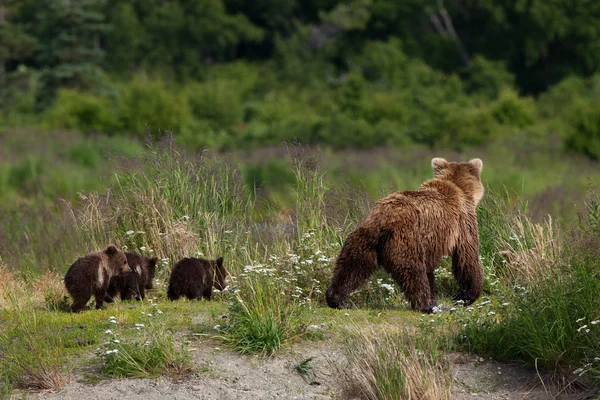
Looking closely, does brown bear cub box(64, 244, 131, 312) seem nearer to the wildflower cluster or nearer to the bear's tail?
the wildflower cluster

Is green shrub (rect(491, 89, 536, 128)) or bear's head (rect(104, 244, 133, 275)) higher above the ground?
bear's head (rect(104, 244, 133, 275))

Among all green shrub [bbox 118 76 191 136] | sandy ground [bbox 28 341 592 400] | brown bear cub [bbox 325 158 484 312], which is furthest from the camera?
green shrub [bbox 118 76 191 136]

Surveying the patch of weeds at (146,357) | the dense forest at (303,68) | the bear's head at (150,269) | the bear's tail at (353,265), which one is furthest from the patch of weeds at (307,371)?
the dense forest at (303,68)

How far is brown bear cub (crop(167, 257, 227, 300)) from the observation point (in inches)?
429

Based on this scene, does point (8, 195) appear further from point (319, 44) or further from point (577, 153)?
point (319, 44)

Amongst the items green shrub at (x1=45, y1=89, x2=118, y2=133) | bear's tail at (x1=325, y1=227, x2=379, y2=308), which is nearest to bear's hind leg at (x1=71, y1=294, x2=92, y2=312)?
bear's tail at (x1=325, y1=227, x2=379, y2=308)

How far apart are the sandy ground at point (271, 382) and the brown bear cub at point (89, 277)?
138cm

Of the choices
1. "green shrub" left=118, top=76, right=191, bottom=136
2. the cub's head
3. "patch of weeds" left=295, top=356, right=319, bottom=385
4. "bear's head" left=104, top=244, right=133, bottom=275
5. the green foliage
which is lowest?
the green foliage

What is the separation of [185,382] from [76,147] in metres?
24.9

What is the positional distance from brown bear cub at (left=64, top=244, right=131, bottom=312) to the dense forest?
26530 mm

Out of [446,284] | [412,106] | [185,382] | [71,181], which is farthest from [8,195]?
[412,106]

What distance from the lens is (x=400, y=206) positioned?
10.3 meters

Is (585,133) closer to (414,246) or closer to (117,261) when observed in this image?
(414,246)

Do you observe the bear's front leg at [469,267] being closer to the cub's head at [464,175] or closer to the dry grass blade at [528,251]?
the dry grass blade at [528,251]
